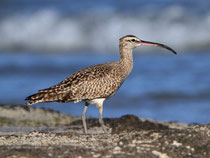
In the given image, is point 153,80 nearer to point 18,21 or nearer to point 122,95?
point 122,95

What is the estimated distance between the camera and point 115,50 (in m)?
26.1

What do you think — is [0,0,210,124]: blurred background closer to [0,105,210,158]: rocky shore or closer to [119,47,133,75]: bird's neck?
[119,47,133,75]: bird's neck

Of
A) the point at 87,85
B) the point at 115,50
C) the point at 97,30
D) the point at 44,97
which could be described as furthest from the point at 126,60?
the point at 97,30

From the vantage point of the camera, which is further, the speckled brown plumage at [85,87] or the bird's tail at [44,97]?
the speckled brown plumage at [85,87]

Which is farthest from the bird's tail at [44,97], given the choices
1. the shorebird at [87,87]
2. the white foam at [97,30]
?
the white foam at [97,30]

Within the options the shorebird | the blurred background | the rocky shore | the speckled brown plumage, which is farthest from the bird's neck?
the blurred background

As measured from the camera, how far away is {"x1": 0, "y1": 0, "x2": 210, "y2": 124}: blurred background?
16916 mm

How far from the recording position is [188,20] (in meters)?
28.3

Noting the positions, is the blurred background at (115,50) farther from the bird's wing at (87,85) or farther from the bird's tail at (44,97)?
the bird's tail at (44,97)

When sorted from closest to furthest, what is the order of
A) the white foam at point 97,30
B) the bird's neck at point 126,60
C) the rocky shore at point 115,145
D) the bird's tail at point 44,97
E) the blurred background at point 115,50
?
1. the rocky shore at point 115,145
2. the bird's tail at point 44,97
3. the bird's neck at point 126,60
4. the blurred background at point 115,50
5. the white foam at point 97,30

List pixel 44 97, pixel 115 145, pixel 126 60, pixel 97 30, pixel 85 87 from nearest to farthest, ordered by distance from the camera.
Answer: pixel 115 145 < pixel 44 97 < pixel 85 87 < pixel 126 60 < pixel 97 30

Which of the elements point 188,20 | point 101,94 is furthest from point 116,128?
point 188,20

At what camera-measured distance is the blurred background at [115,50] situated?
16.9 meters

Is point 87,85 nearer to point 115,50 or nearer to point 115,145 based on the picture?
point 115,145
